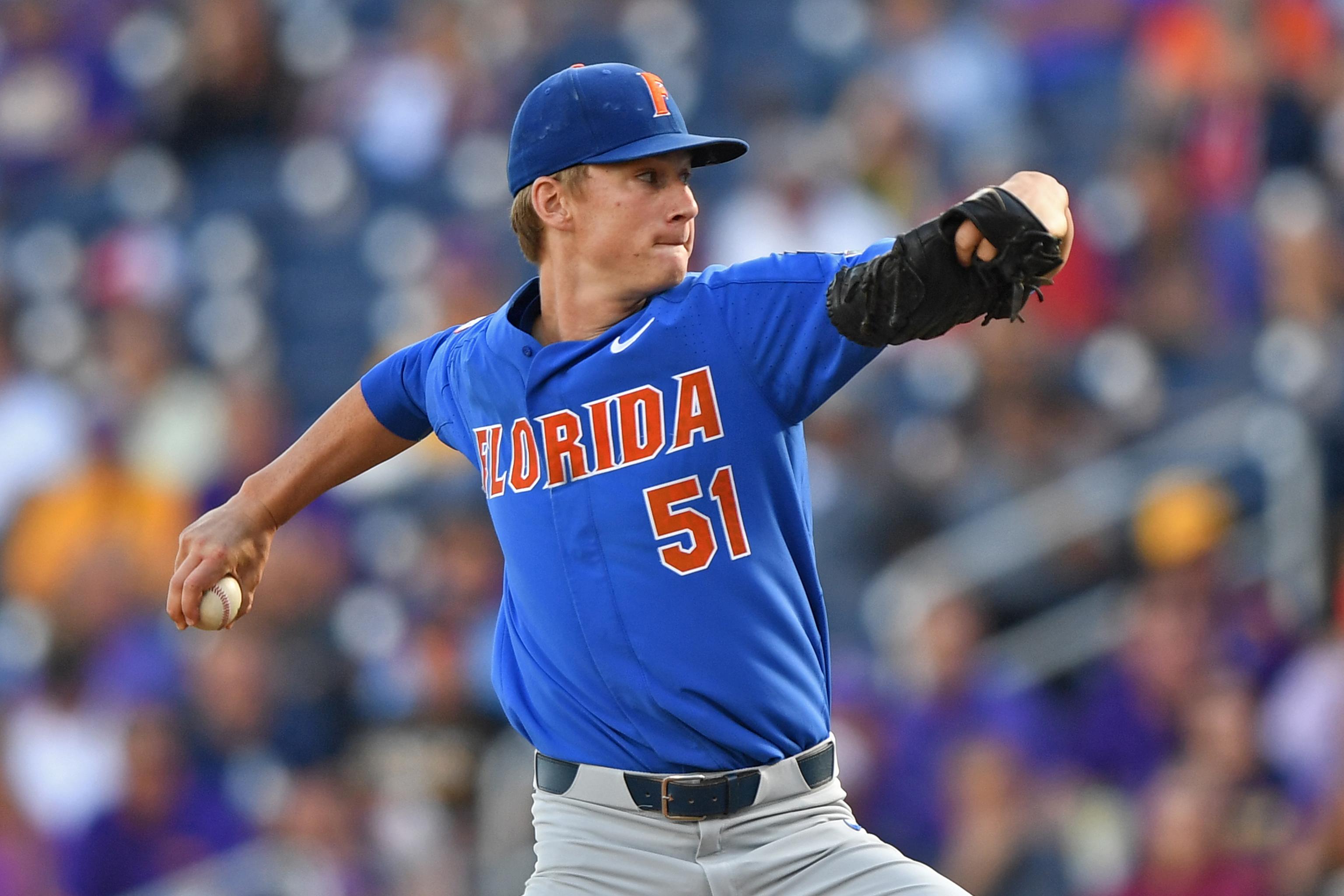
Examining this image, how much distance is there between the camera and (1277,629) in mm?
6570

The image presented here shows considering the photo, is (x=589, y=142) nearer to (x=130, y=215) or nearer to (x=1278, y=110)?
(x=1278, y=110)

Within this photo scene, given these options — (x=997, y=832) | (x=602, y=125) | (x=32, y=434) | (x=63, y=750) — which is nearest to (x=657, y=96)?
(x=602, y=125)

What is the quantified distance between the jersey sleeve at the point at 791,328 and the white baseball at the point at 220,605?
3.71ft

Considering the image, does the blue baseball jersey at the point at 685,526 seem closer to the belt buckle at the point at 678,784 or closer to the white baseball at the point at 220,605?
the belt buckle at the point at 678,784

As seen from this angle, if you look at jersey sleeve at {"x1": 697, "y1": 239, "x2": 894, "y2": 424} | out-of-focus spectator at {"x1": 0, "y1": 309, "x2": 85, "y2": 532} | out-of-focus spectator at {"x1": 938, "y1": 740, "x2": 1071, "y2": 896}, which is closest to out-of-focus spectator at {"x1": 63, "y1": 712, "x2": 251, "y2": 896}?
out-of-focus spectator at {"x1": 0, "y1": 309, "x2": 85, "y2": 532}

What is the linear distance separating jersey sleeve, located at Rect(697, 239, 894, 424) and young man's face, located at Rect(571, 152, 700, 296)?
18cm

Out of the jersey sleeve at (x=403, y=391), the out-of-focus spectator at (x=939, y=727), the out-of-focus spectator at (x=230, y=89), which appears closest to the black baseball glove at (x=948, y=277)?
the jersey sleeve at (x=403, y=391)

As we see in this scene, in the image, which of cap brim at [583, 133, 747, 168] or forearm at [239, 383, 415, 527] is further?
forearm at [239, 383, 415, 527]

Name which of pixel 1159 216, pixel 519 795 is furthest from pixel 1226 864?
pixel 1159 216

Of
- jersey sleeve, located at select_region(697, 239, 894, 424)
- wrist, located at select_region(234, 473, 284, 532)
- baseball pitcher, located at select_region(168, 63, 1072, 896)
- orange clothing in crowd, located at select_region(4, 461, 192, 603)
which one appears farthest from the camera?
orange clothing in crowd, located at select_region(4, 461, 192, 603)

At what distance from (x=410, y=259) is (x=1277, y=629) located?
4866mm

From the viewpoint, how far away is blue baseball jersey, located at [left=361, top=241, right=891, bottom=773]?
127 inches

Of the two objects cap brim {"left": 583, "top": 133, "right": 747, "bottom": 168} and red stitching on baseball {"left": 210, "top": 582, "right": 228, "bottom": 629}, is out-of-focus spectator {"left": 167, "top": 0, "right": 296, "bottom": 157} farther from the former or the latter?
cap brim {"left": 583, "top": 133, "right": 747, "bottom": 168}

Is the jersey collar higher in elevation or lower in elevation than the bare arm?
higher
